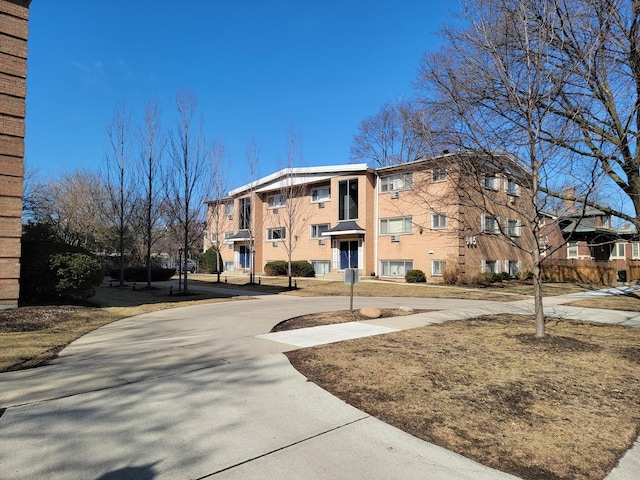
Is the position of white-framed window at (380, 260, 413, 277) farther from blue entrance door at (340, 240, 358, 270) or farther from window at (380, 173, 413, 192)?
window at (380, 173, 413, 192)

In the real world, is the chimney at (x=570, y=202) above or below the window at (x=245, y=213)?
below

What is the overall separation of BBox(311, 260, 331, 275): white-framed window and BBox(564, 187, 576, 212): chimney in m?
22.5

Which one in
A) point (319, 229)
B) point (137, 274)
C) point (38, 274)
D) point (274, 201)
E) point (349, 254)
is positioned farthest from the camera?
point (274, 201)

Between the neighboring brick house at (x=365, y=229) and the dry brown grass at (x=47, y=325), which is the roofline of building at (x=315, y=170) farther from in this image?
the dry brown grass at (x=47, y=325)

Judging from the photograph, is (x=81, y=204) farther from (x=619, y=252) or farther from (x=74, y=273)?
(x=619, y=252)

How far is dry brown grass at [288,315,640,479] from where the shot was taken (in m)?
3.65

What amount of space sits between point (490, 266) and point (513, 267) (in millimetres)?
3563

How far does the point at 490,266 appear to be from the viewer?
88.6ft

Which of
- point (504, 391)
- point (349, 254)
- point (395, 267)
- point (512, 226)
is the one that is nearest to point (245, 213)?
point (349, 254)

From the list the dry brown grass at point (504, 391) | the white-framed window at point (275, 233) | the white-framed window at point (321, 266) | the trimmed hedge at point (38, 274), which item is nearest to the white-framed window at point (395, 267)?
the white-framed window at point (321, 266)

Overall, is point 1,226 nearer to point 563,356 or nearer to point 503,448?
point 503,448

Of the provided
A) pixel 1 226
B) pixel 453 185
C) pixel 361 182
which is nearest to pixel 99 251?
pixel 361 182

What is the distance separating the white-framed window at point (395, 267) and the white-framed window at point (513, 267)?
23.2 feet

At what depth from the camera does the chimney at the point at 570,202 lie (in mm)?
8219
